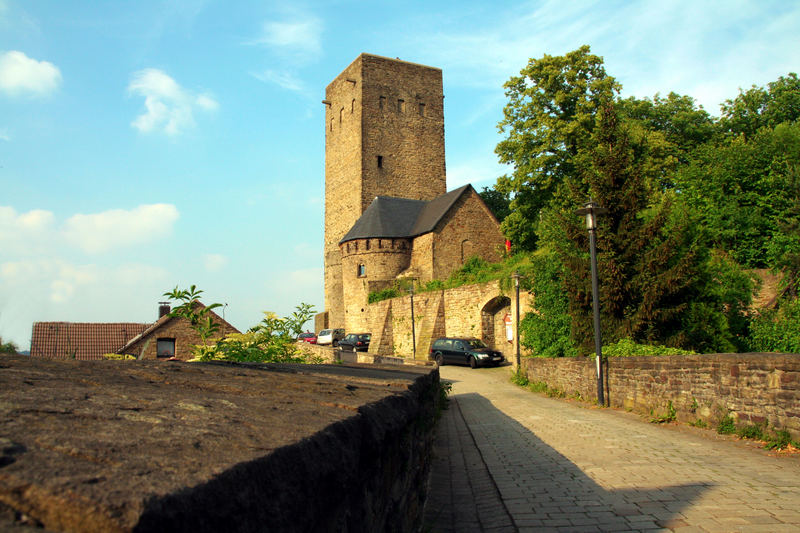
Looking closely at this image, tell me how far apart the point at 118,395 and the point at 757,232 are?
86.6 feet

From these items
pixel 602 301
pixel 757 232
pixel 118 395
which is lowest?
pixel 118 395

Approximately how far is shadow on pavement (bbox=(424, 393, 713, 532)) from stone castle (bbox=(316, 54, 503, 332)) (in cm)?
3366

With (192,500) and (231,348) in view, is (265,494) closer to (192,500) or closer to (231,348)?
(192,500)

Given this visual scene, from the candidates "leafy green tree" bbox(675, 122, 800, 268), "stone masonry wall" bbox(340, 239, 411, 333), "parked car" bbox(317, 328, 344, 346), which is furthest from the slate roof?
"leafy green tree" bbox(675, 122, 800, 268)

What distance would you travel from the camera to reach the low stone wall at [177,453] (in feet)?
2.92

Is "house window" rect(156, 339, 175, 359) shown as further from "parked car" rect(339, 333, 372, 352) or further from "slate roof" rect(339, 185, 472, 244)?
"slate roof" rect(339, 185, 472, 244)

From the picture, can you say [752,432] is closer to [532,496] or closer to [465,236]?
[532,496]

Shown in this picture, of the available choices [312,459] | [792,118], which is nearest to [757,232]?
[792,118]

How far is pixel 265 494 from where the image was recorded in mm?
1189

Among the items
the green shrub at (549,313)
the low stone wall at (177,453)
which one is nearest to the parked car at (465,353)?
the green shrub at (549,313)

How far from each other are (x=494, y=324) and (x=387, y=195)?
23.7m

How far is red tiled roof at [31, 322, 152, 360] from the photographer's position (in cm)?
2666

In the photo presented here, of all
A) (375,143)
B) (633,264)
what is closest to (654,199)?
(633,264)

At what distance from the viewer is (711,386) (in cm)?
935
